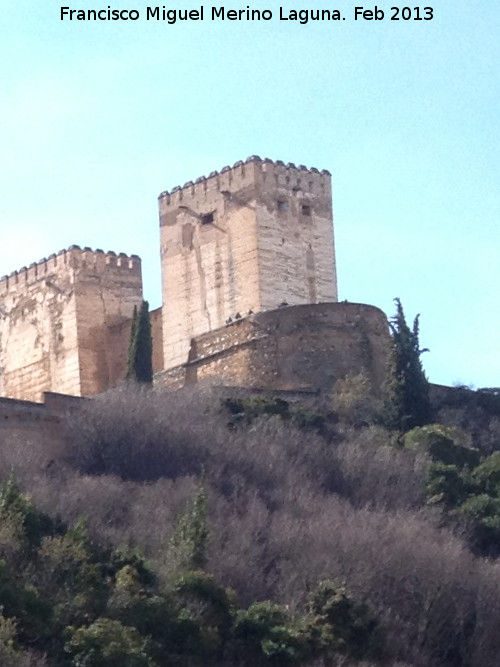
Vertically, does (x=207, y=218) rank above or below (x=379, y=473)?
above

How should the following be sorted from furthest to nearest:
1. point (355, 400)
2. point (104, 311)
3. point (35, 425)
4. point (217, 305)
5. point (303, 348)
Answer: point (104, 311) → point (217, 305) → point (303, 348) → point (355, 400) → point (35, 425)

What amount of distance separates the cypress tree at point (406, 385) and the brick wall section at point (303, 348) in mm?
894

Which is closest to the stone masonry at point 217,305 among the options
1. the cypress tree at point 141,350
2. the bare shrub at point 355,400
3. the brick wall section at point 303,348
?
the brick wall section at point 303,348

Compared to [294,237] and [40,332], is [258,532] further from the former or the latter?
[40,332]

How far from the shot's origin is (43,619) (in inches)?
1155

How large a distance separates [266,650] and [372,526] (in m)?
5.38

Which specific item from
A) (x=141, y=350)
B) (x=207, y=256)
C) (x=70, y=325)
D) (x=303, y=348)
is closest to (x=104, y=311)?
(x=70, y=325)

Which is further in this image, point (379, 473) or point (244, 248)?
point (244, 248)

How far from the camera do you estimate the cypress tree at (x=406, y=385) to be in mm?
39875

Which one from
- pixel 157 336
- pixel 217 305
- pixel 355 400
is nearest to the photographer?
pixel 355 400

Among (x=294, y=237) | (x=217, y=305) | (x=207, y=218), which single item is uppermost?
(x=207, y=218)

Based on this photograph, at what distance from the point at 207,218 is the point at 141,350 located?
3.02 metres

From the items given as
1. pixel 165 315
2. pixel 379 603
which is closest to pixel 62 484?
pixel 379 603

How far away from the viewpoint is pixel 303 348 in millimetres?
40719
